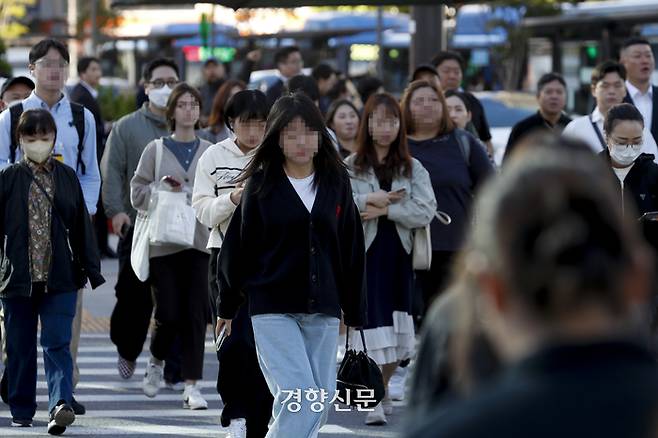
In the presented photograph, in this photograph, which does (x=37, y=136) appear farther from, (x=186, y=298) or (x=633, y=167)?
(x=633, y=167)

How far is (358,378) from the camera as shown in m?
7.11

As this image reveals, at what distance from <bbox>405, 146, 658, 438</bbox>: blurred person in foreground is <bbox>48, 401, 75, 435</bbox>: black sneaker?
6.03m

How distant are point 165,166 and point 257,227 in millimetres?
2830

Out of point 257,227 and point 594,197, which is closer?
point 594,197

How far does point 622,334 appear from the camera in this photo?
2.04 meters

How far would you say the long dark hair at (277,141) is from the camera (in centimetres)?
631

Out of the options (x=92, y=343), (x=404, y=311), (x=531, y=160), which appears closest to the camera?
(x=531, y=160)

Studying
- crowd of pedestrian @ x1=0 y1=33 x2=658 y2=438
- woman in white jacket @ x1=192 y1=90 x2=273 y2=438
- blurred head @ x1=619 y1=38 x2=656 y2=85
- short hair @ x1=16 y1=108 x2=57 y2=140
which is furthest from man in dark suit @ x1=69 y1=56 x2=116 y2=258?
woman in white jacket @ x1=192 y1=90 x2=273 y2=438

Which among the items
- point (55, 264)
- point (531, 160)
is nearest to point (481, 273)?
point (531, 160)

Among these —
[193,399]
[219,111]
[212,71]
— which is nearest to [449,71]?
[219,111]

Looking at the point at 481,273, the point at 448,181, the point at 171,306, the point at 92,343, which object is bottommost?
the point at 92,343

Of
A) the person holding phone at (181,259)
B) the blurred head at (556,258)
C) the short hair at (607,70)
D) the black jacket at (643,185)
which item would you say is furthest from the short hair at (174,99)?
the blurred head at (556,258)

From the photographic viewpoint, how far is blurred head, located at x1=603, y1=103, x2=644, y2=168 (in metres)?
8.23

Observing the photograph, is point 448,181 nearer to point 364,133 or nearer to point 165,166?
point 364,133
